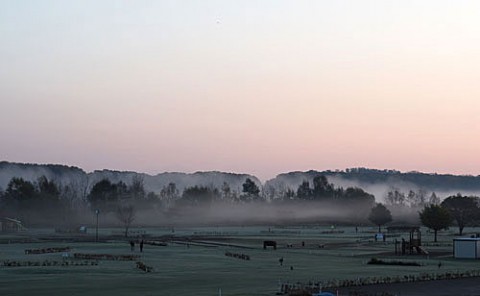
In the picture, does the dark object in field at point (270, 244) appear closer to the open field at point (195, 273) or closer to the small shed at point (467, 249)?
the open field at point (195, 273)

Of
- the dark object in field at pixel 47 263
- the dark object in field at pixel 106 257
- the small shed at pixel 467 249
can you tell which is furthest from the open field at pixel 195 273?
the small shed at pixel 467 249

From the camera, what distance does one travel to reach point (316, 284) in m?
45.9

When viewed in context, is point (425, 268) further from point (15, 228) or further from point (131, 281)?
point (15, 228)

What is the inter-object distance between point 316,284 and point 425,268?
19089mm

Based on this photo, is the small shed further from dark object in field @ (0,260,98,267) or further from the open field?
dark object in field @ (0,260,98,267)

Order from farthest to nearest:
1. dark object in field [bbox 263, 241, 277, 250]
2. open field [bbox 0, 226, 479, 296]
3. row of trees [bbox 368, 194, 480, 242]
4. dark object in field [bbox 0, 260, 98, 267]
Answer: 1. row of trees [bbox 368, 194, 480, 242]
2. dark object in field [bbox 263, 241, 277, 250]
3. dark object in field [bbox 0, 260, 98, 267]
4. open field [bbox 0, 226, 479, 296]

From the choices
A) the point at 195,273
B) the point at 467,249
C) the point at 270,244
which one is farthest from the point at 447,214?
the point at 195,273

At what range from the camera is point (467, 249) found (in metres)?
76.4

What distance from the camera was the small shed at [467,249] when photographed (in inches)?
2995

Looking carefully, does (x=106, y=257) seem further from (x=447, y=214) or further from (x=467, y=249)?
(x=447, y=214)

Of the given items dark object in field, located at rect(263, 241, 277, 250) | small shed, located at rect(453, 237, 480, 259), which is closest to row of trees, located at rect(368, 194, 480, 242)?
dark object in field, located at rect(263, 241, 277, 250)

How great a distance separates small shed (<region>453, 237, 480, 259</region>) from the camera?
7606cm

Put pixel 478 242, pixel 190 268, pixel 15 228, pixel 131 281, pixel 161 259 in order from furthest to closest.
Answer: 1. pixel 15 228
2. pixel 478 242
3. pixel 161 259
4. pixel 190 268
5. pixel 131 281

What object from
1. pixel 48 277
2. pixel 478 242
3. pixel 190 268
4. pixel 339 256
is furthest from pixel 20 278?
pixel 478 242
